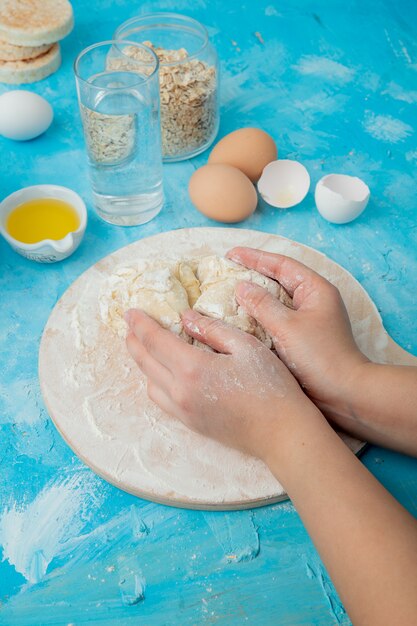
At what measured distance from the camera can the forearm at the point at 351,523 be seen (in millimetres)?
911

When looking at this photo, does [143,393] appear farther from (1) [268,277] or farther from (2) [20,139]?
(2) [20,139]

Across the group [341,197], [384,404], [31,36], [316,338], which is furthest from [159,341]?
[31,36]

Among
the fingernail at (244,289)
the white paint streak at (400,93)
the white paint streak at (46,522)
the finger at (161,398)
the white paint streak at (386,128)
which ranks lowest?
the white paint streak at (46,522)

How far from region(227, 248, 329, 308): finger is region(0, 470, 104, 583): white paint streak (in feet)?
1.80

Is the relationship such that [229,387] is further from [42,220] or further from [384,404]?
[42,220]

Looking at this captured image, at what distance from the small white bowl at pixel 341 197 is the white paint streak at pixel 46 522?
2.98ft

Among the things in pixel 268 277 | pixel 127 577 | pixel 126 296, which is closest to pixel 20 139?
pixel 126 296

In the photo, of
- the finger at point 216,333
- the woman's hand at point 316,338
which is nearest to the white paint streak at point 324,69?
the woman's hand at point 316,338

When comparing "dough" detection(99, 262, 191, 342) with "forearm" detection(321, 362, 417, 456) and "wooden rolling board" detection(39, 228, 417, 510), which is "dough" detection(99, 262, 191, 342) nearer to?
"wooden rolling board" detection(39, 228, 417, 510)

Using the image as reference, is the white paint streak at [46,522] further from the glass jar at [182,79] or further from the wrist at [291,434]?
the glass jar at [182,79]

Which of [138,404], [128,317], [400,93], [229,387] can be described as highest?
[400,93]

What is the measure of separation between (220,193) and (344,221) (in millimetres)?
354

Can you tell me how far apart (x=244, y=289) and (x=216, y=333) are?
0.41 feet

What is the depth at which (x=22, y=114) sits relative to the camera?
1.76 m
